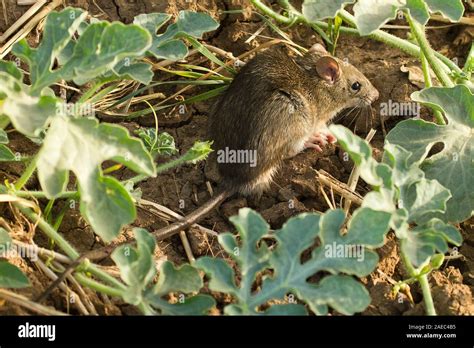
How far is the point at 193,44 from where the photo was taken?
560 centimetres

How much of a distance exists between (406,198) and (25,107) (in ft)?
6.56

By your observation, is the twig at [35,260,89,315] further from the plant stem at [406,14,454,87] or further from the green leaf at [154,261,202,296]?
the plant stem at [406,14,454,87]

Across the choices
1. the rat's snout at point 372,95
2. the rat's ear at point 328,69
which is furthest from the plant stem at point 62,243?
the rat's snout at point 372,95

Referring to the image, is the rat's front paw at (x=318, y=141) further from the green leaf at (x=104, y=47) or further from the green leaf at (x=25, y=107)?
the green leaf at (x=25, y=107)

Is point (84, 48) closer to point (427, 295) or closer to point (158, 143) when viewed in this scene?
point (158, 143)

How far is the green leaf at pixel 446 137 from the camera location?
4.82 m

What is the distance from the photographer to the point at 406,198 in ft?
14.1

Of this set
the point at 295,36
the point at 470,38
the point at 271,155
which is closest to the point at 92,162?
the point at 271,155

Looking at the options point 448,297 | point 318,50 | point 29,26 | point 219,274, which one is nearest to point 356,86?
point 318,50

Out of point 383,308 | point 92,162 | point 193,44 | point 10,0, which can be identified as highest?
point 10,0

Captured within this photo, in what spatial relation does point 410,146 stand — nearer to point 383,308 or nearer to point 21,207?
point 383,308

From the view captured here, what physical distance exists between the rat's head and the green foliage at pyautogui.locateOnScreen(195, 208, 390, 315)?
6.88 ft
